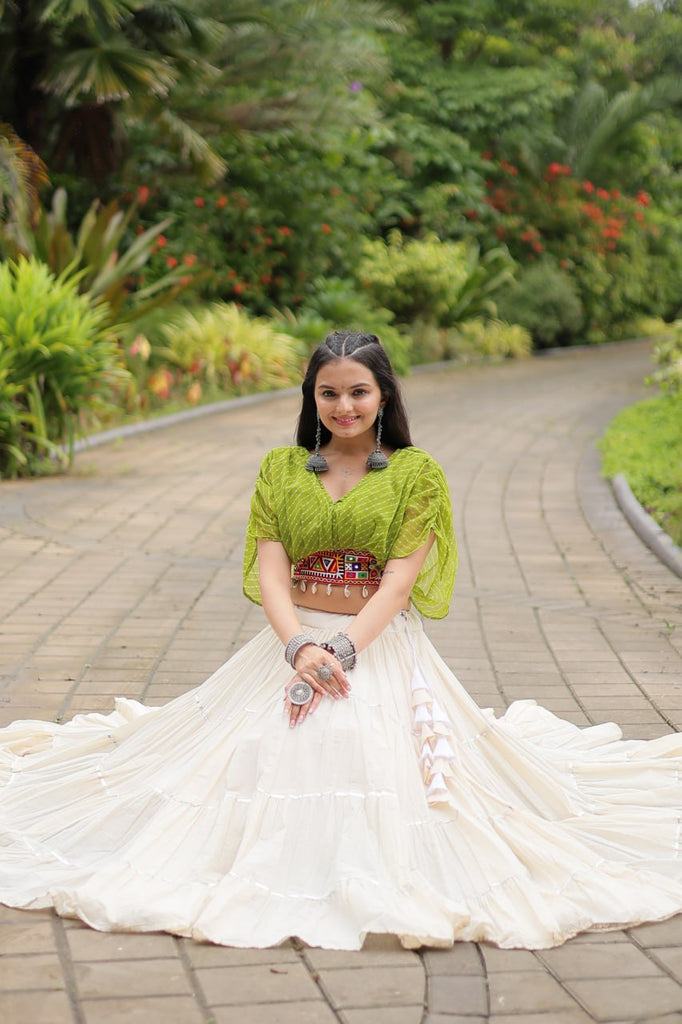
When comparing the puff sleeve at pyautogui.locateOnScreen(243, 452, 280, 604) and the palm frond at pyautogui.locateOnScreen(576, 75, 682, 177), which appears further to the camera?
the palm frond at pyautogui.locateOnScreen(576, 75, 682, 177)

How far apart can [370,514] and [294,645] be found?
44cm

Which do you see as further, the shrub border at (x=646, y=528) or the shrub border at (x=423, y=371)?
the shrub border at (x=423, y=371)

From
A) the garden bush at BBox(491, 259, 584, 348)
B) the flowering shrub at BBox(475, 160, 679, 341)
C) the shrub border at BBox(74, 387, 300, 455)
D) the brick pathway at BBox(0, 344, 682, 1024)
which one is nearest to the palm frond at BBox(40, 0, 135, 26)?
the shrub border at BBox(74, 387, 300, 455)

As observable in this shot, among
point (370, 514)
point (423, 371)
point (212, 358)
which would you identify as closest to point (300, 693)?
point (370, 514)

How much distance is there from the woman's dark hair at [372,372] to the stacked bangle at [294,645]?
660 millimetres

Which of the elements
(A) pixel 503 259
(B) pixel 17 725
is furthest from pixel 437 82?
(B) pixel 17 725

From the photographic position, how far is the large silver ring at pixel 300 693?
349 centimetres

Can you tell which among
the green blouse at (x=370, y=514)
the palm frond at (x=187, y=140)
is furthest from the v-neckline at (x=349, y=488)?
the palm frond at (x=187, y=140)

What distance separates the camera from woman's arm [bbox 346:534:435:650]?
3629 millimetres

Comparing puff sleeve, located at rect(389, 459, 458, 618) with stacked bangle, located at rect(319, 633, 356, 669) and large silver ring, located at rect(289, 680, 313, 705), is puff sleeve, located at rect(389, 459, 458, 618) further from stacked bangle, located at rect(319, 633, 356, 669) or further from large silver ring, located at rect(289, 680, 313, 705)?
large silver ring, located at rect(289, 680, 313, 705)

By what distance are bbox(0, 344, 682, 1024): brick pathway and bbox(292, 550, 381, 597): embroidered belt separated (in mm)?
1108

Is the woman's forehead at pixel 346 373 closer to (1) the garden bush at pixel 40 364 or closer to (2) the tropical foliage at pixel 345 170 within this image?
(1) the garden bush at pixel 40 364

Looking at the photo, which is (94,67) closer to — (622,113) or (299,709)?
(299,709)

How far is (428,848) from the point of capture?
3.33 meters
